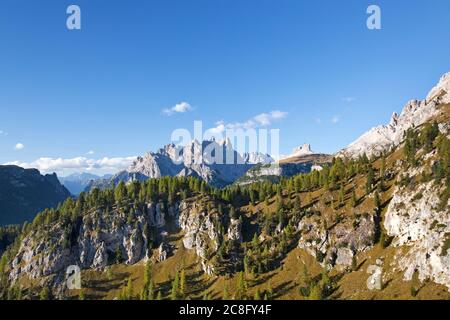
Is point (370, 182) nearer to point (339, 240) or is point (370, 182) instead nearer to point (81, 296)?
point (339, 240)

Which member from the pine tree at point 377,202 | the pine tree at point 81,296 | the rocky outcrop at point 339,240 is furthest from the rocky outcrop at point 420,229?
the pine tree at point 81,296

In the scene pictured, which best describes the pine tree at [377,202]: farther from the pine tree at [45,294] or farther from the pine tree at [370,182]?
the pine tree at [45,294]

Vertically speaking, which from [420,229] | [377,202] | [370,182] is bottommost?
[420,229]

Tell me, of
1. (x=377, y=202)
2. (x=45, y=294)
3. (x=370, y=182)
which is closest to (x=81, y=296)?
(x=45, y=294)

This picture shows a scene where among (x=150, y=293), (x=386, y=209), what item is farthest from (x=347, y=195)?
(x=150, y=293)

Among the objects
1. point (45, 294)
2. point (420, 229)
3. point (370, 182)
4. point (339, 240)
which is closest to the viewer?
point (420, 229)

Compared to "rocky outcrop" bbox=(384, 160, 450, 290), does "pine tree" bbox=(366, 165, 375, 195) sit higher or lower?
higher

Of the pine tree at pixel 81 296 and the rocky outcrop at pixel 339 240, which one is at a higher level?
the rocky outcrop at pixel 339 240

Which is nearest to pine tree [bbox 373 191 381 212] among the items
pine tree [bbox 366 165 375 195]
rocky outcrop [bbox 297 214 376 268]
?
rocky outcrop [bbox 297 214 376 268]

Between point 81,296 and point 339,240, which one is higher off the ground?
point 339,240

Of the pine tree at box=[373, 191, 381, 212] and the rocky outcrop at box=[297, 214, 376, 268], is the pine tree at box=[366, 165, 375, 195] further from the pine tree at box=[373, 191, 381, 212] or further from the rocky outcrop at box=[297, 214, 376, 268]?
the rocky outcrop at box=[297, 214, 376, 268]
